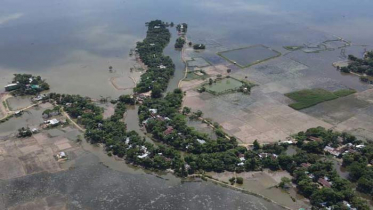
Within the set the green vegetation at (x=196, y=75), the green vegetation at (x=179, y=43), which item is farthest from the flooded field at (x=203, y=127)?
the green vegetation at (x=179, y=43)

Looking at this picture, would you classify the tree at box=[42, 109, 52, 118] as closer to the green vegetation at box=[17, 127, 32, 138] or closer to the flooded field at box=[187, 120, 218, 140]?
the green vegetation at box=[17, 127, 32, 138]

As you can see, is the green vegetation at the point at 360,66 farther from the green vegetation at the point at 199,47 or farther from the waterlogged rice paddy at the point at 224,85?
the green vegetation at the point at 199,47

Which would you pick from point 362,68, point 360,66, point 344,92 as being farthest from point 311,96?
point 360,66

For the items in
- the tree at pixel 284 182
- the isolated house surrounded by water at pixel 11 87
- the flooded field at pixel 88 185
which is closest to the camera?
the flooded field at pixel 88 185

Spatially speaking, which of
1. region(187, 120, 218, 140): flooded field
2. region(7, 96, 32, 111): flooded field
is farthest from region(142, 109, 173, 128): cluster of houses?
region(7, 96, 32, 111): flooded field

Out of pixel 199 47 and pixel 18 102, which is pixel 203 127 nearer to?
pixel 18 102

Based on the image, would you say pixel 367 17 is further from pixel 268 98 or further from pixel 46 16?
pixel 46 16

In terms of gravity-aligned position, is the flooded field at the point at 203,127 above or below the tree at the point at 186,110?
below
